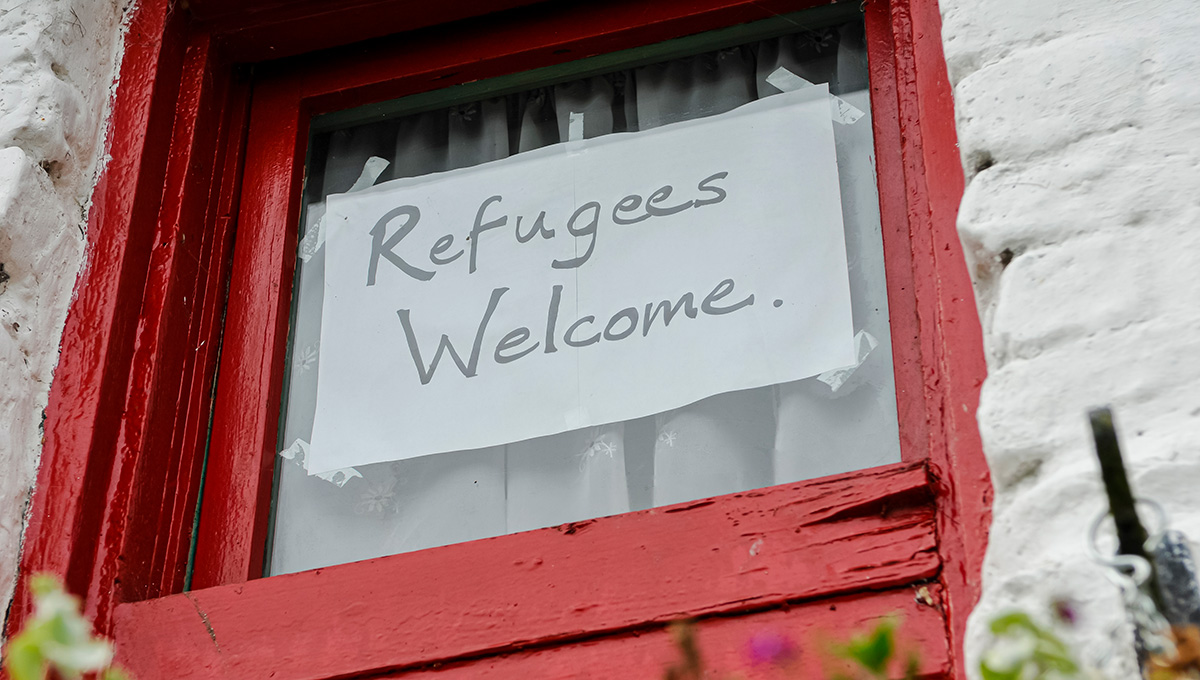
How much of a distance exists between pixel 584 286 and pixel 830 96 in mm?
436

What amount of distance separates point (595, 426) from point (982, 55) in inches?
25.2

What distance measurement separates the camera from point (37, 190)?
5.79ft

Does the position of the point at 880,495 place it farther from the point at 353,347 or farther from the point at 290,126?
the point at 290,126

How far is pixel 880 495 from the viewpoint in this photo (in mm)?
1388

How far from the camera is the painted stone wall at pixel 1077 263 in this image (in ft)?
3.31

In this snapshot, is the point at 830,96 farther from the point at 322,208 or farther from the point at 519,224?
the point at 322,208

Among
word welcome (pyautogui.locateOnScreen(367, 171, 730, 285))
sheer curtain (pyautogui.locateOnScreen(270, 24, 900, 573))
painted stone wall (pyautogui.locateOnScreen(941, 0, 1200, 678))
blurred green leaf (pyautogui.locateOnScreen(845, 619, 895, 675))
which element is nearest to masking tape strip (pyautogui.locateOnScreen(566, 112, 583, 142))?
sheer curtain (pyautogui.locateOnScreen(270, 24, 900, 573))

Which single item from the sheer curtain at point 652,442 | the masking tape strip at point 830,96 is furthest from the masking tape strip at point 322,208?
the masking tape strip at point 830,96

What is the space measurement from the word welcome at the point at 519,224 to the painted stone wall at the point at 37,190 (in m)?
0.40

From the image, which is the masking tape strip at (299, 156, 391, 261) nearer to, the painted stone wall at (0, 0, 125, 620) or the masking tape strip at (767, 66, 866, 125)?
the painted stone wall at (0, 0, 125, 620)

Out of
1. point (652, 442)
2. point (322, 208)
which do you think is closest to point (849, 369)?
point (652, 442)

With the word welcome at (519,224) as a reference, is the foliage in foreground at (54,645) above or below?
below

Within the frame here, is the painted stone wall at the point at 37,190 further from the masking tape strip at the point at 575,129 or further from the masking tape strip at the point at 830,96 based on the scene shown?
the masking tape strip at the point at 830,96

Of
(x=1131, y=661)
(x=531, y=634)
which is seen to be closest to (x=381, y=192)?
(x=531, y=634)
